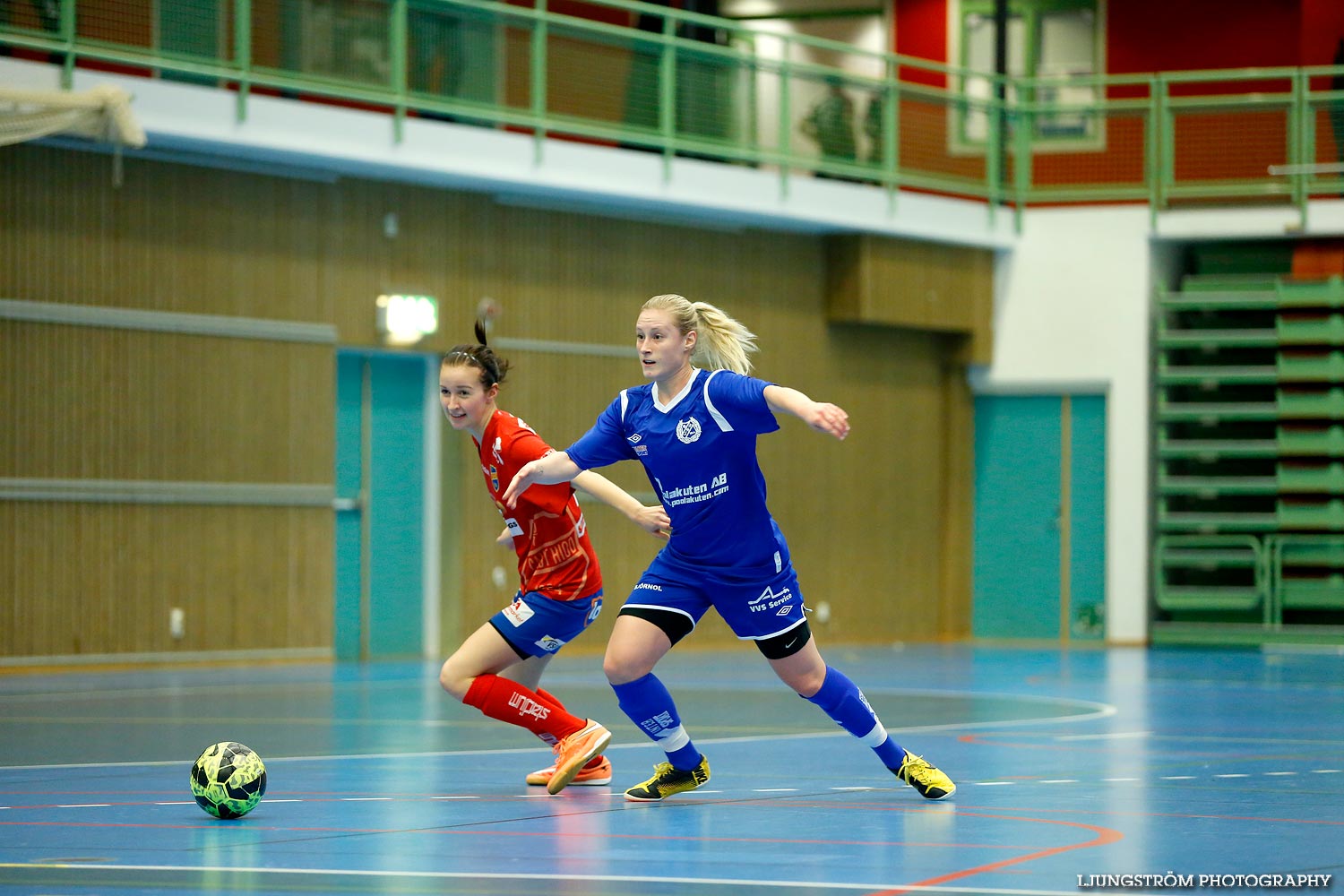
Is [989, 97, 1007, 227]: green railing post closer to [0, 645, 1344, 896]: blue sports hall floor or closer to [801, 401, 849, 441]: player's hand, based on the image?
[0, 645, 1344, 896]: blue sports hall floor

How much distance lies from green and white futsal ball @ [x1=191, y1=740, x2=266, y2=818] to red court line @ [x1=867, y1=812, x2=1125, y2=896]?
262 cm

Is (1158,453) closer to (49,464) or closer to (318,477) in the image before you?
(318,477)

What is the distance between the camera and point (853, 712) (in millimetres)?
7191

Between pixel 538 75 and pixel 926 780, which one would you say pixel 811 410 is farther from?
pixel 538 75

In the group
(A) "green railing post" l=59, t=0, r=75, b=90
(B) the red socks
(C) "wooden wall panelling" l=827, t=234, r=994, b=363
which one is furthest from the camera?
(C) "wooden wall panelling" l=827, t=234, r=994, b=363

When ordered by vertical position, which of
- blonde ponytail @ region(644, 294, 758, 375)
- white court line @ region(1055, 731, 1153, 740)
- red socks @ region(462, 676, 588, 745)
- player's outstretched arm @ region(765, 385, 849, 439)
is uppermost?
blonde ponytail @ region(644, 294, 758, 375)

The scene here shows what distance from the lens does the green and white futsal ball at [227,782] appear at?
6.53 metres

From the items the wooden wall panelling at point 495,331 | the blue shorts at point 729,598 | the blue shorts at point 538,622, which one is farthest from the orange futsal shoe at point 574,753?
the wooden wall panelling at point 495,331

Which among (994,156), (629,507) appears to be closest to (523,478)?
(629,507)

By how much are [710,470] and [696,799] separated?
4.40 ft

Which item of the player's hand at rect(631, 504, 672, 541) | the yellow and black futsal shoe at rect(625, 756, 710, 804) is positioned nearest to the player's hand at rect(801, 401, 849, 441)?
the player's hand at rect(631, 504, 672, 541)

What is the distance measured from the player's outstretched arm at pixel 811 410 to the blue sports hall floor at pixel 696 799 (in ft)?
4.54

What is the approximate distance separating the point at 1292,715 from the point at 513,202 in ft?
33.0

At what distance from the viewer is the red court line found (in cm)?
506
